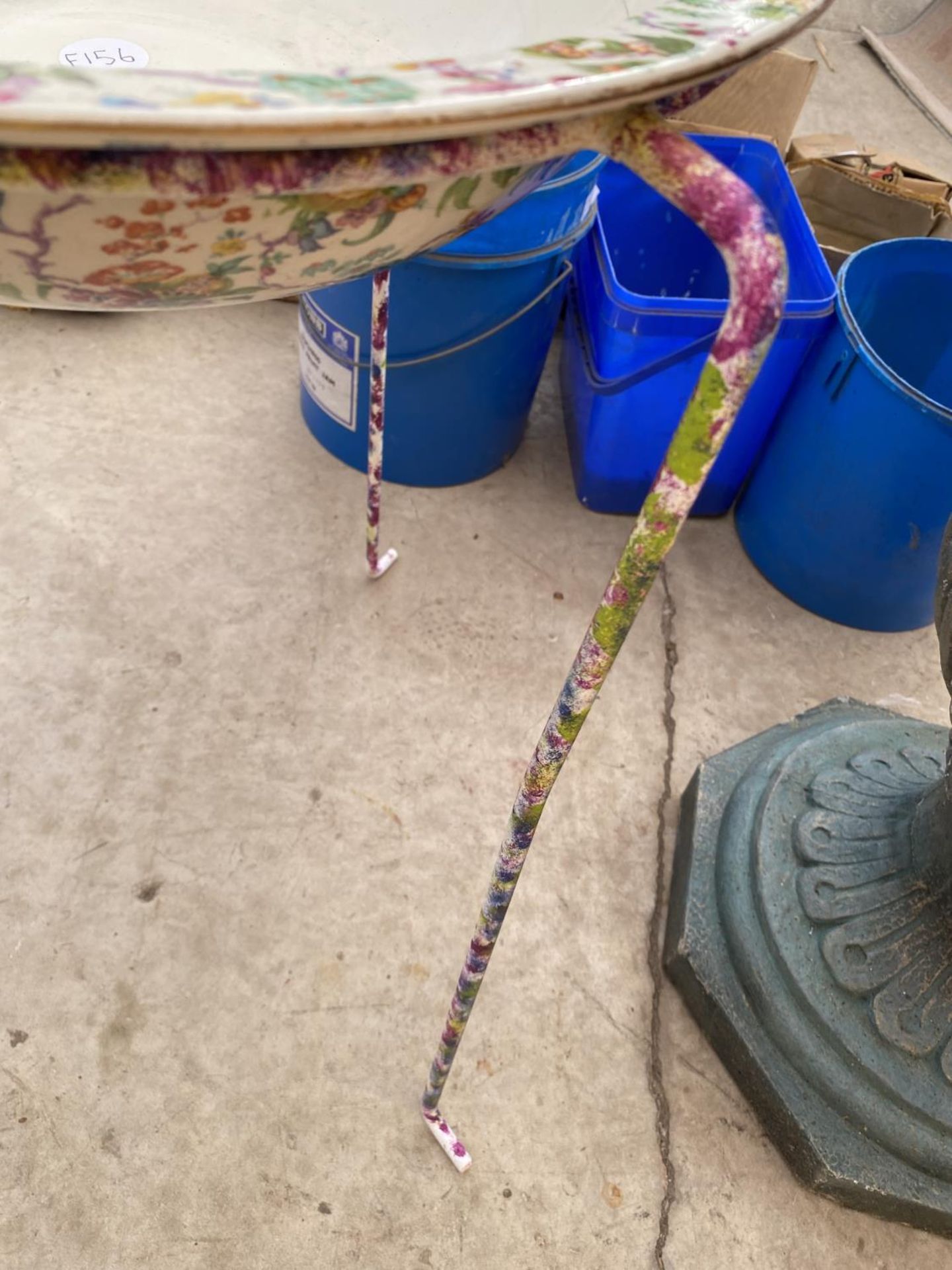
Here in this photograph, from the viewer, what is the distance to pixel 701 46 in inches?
14.6

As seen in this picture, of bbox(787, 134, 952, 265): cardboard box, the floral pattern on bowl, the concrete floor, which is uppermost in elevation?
the floral pattern on bowl

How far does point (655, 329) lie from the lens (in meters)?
1.24

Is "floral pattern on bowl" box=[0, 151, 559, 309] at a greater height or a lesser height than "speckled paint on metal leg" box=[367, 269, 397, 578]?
greater

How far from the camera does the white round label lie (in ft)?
2.09

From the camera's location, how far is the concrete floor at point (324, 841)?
2.91ft

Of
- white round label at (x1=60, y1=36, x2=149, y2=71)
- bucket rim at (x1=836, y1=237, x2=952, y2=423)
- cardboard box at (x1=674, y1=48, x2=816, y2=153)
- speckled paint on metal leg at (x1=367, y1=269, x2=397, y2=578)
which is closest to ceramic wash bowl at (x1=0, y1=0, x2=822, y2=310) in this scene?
white round label at (x1=60, y1=36, x2=149, y2=71)

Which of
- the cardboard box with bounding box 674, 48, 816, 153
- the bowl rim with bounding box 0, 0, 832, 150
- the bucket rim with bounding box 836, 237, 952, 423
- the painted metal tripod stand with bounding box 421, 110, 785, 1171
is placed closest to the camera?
the bowl rim with bounding box 0, 0, 832, 150

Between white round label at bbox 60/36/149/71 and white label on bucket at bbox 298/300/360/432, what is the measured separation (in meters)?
0.58

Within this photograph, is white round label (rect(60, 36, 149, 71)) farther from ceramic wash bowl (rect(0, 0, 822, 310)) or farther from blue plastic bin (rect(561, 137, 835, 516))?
blue plastic bin (rect(561, 137, 835, 516))

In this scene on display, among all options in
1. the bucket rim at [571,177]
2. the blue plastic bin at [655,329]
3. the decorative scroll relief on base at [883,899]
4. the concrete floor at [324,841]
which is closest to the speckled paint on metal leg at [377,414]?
the concrete floor at [324,841]

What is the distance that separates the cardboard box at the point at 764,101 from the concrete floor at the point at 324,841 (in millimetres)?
650

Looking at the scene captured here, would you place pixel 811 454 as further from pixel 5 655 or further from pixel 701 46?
pixel 5 655

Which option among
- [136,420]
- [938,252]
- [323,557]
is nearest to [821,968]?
[323,557]

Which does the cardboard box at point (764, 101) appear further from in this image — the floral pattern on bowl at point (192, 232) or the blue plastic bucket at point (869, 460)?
the floral pattern on bowl at point (192, 232)
